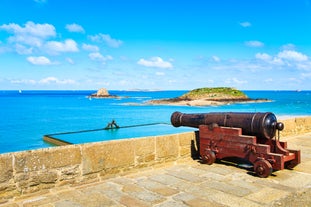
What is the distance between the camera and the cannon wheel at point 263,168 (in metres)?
4.23

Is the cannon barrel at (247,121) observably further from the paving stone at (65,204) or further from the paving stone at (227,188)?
the paving stone at (65,204)

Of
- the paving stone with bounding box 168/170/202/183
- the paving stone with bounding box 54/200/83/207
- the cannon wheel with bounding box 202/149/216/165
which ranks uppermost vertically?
the cannon wheel with bounding box 202/149/216/165

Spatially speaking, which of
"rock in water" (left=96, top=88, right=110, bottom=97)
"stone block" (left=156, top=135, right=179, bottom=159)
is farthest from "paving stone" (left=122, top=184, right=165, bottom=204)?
"rock in water" (left=96, top=88, right=110, bottom=97)

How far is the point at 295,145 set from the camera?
7082mm

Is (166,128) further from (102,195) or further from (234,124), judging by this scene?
(102,195)

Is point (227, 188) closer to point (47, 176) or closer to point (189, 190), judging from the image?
point (189, 190)

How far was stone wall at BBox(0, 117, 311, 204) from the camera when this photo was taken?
3555mm

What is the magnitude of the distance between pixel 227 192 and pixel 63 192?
6.68 ft

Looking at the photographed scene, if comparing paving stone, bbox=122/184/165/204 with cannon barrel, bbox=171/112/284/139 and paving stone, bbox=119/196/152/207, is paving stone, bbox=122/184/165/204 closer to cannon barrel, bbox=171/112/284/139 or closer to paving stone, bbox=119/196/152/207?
paving stone, bbox=119/196/152/207

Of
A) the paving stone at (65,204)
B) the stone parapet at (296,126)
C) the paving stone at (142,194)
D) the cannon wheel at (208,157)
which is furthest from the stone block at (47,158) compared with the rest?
the stone parapet at (296,126)

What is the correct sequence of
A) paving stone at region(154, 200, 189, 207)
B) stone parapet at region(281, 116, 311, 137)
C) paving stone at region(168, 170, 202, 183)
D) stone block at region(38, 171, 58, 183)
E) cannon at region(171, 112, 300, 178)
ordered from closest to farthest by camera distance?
paving stone at region(154, 200, 189, 207)
stone block at region(38, 171, 58, 183)
paving stone at region(168, 170, 202, 183)
cannon at region(171, 112, 300, 178)
stone parapet at region(281, 116, 311, 137)

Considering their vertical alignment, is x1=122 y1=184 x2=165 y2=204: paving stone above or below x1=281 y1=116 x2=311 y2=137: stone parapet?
below

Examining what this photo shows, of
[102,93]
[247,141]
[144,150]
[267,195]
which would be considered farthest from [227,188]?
[102,93]

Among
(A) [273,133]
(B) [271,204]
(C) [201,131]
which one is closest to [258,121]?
(A) [273,133]
